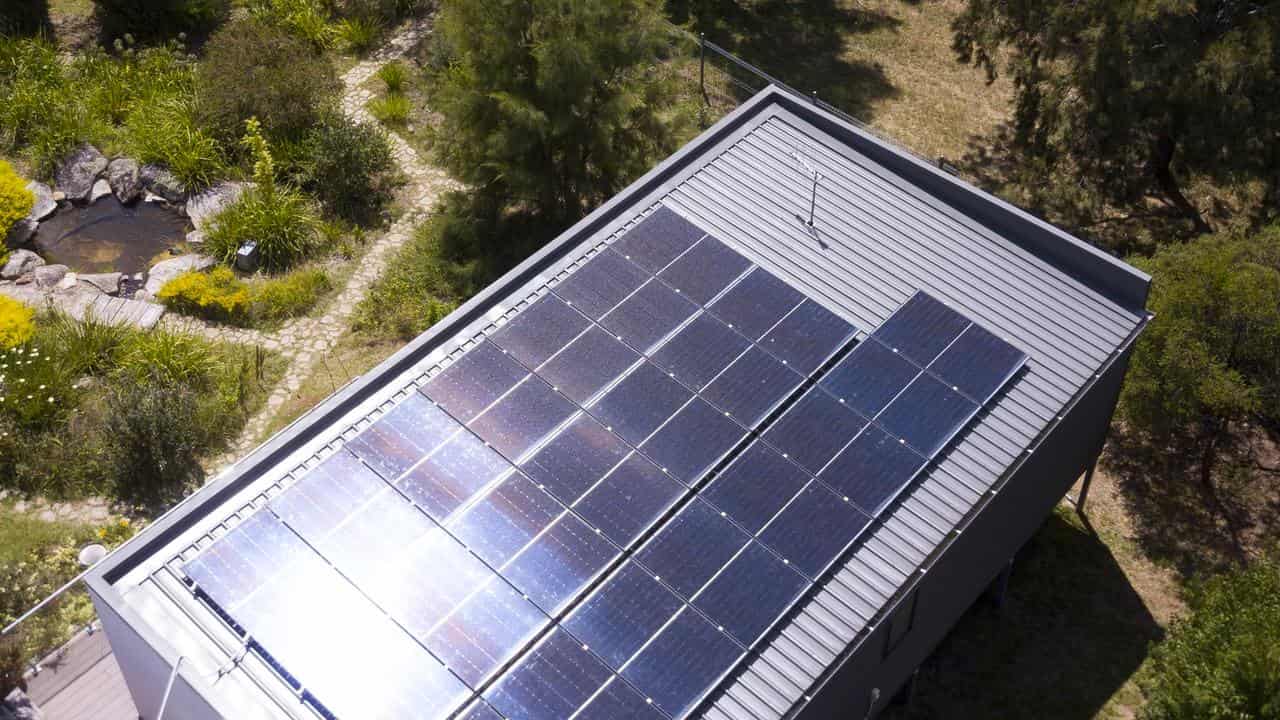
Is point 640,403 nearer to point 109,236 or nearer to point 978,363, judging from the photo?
point 978,363

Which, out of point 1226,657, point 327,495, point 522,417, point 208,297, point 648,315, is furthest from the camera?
point 208,297

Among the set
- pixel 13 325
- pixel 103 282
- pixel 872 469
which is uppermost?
pixel 872 469

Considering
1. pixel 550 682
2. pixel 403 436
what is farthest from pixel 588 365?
pixel 550 682

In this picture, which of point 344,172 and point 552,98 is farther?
point 344,172

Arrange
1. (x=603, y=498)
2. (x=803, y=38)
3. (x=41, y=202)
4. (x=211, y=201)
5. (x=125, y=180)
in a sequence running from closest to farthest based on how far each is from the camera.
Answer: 1. (x=603, y=498)
2. (x=41, y=202)
3. (x=211, y=201)
4. (x=125, y=180)
5. (x=803, y=38)

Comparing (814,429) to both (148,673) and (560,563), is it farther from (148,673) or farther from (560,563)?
(148,673)

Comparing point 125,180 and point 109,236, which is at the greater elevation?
point 125,180

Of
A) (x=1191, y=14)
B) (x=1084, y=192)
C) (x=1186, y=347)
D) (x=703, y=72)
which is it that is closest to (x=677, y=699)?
(x=1186, y=347)

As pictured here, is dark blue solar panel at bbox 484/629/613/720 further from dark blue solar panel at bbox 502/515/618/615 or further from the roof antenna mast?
the roof antenna mast
